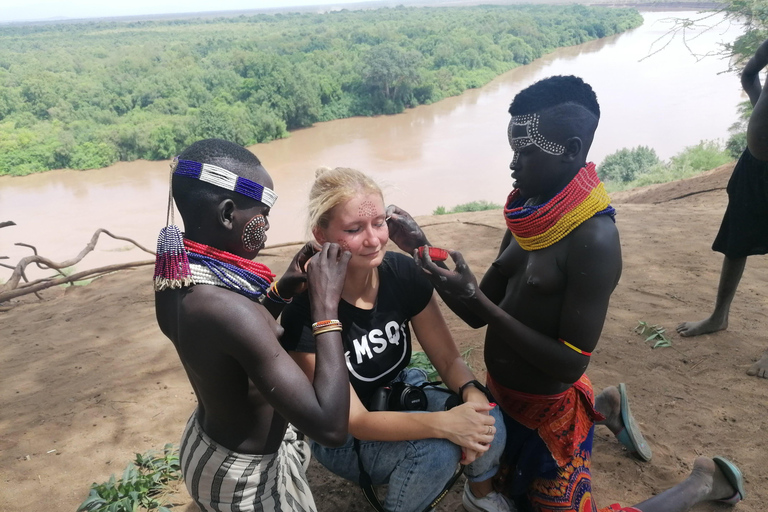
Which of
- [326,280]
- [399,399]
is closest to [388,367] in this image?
[399,399]

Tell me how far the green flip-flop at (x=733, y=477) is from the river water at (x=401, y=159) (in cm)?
1662

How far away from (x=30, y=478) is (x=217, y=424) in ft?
5.79

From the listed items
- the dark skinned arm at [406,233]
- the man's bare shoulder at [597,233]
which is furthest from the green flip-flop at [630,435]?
the man's bare shoulder at [597,233]

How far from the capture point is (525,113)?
1.82 meters

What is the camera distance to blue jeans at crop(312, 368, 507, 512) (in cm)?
181

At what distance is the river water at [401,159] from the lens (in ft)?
74.3

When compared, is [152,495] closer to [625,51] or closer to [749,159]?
[749,159]

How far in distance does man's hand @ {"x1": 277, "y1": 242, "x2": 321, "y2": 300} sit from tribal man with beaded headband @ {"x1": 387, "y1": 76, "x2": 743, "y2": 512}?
0.37m

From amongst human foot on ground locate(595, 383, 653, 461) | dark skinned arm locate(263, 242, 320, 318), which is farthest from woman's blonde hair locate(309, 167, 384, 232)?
human foot on ground locate(595, 383, 653, 461)

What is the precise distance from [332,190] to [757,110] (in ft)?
7.15

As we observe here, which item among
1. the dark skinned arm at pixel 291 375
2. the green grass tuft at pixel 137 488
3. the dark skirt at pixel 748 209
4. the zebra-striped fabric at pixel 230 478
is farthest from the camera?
the dark skirt at pixel 748 209

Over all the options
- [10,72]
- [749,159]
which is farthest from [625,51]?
[749,159]

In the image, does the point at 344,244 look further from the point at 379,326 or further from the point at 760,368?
the point at 760,368

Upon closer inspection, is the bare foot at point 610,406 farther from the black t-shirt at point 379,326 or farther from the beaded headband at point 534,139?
the beaded headband at point 534,139
